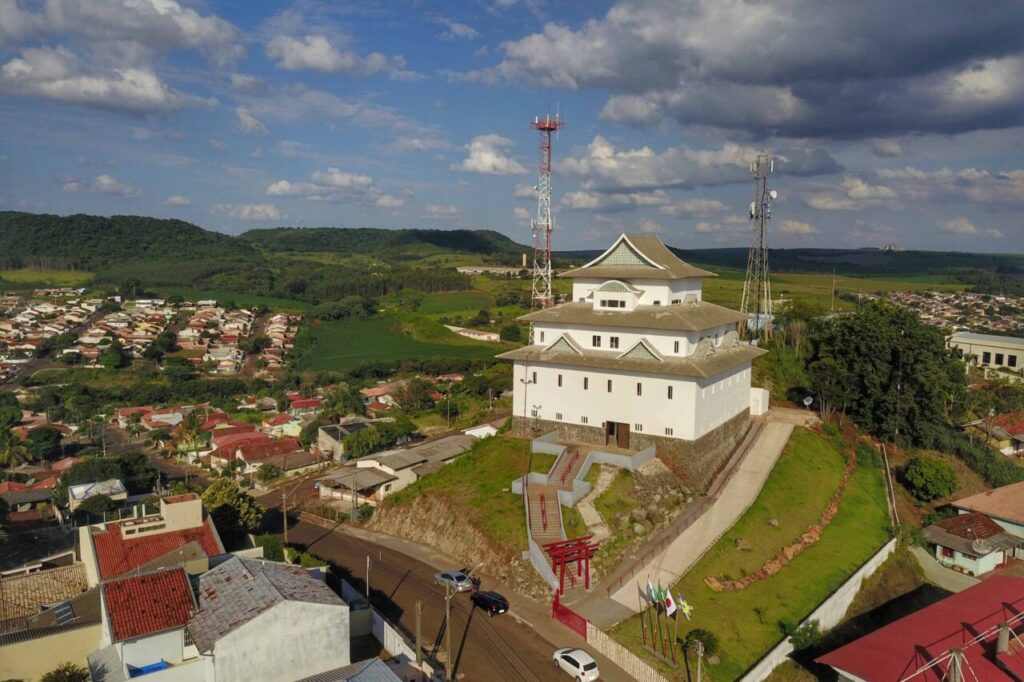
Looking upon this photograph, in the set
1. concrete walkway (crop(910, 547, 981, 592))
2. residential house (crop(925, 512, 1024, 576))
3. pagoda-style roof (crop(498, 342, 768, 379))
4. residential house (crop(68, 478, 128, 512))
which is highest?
pagoda-style roof (crop(498, 342, 768, 379))

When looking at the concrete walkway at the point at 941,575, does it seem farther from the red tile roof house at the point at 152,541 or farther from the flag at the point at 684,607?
the red tile roof house at the point at 152,541

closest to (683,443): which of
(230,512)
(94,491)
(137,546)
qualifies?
(230,512)

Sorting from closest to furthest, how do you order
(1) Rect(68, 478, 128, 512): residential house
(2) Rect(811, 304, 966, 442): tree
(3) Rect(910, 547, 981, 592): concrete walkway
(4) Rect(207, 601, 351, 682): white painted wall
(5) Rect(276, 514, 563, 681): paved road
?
(4) Rect(207, 601, 351, 682): white painted wall
(5) Rect(276, 514, 563, 681): paved road
(3) Rect(910, 547, 981, 592): concrete walkway
(2) Rect(811, 304, 966, 442): tree
(1) Rect(68, 478, 128, 512): residential house

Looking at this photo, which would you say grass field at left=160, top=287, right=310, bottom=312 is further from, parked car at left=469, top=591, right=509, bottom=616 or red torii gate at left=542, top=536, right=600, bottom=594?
red torii gate at left=542, top=536, right=600, bottom=594

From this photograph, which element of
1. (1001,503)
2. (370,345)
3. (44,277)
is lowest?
(370,345)

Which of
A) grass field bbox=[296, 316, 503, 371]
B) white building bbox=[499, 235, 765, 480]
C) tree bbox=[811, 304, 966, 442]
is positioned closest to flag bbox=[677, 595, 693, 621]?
white building bbox=[499, 235, 765, 480]

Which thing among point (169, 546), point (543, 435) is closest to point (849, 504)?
point (543, 435)

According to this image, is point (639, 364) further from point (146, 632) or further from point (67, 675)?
point (67, 675)
